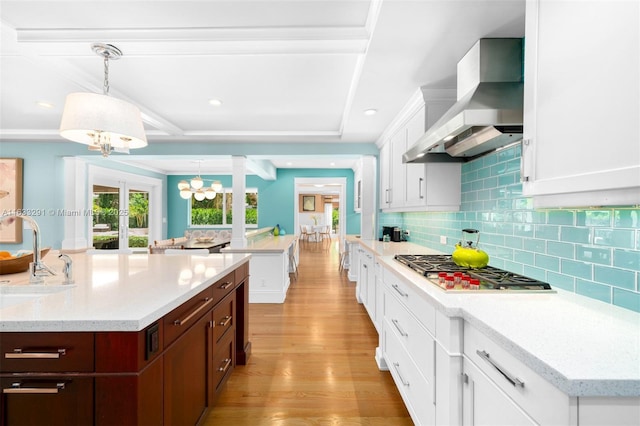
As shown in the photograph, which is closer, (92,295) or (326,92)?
(92,295)

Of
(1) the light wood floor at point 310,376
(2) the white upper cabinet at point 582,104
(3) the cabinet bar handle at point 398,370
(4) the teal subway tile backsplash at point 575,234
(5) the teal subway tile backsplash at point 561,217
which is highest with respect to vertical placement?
(2) the white upper cabinet at point 582,104

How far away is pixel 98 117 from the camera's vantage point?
1.71m

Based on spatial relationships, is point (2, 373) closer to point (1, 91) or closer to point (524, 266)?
point (524, 266)

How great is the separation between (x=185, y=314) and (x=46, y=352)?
473mm

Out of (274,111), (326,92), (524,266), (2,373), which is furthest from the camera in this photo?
(274,111)

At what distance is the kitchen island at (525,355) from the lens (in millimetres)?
688

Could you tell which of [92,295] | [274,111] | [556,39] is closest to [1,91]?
[274,111]

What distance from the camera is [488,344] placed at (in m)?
1.00

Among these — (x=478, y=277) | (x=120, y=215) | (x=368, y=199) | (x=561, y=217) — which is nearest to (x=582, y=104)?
(x=561, y=217)

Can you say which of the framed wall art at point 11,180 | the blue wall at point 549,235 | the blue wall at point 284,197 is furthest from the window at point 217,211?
the blue wall at point 549,235

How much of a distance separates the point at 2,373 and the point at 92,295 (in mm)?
355

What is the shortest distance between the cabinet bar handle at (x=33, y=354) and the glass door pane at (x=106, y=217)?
598cm

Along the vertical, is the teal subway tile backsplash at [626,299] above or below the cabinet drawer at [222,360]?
above

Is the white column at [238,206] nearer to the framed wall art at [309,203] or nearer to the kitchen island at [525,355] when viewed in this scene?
the kitchen island at [525,355]
